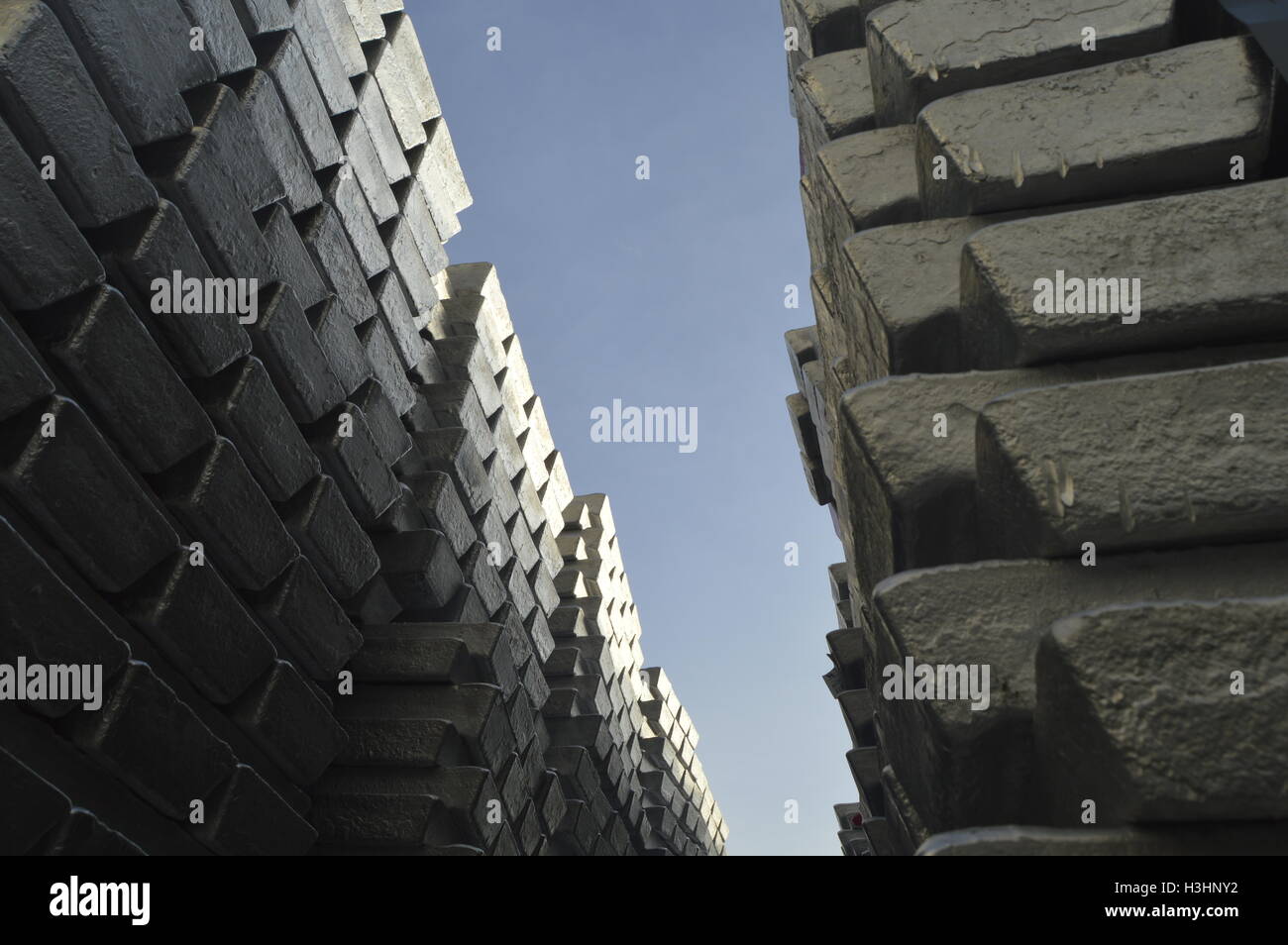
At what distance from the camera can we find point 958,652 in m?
1.73

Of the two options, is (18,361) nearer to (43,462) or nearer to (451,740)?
(43,462)

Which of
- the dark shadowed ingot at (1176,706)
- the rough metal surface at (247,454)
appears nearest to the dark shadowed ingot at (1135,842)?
the dark shadowed ingot at (1176,706)

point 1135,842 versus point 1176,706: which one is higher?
point 1176,706

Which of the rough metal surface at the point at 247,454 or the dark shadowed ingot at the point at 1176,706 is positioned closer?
the dark shadowed ingot at the point at 1176,706

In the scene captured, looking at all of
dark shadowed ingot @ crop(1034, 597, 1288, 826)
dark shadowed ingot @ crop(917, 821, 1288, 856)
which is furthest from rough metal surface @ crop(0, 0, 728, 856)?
dark shadowed ingot @ crop(1034, 597, 1288, 826)

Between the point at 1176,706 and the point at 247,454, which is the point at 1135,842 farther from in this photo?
the point at 247,454

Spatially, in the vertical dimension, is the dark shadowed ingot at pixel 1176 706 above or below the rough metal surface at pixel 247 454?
below

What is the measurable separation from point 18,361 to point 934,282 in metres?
1.91

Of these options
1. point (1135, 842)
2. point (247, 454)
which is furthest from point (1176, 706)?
point (247, 454)

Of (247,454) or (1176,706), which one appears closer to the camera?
(1176,706)

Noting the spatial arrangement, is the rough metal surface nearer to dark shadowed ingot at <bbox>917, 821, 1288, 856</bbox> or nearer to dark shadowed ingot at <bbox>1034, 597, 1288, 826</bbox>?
dark shadowed ingot at <bbox>917, 821, 1288, 856</bbox>

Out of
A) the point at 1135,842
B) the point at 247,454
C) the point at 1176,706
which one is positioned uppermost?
the point at 247,454

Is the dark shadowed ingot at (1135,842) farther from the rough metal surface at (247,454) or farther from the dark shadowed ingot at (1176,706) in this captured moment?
the rough metal surface at (247,454)
